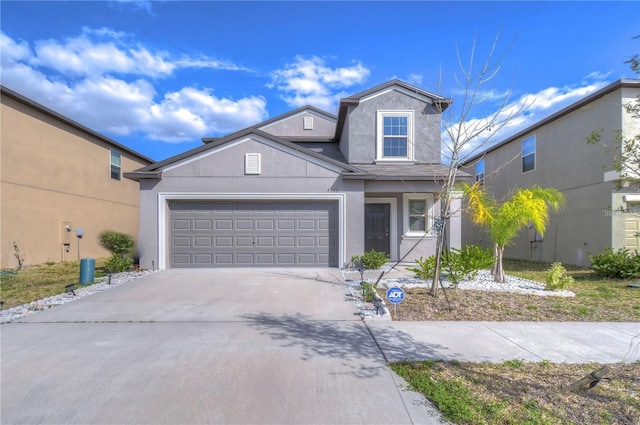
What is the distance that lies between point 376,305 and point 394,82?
9.38 metres

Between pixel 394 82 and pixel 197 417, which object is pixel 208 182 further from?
pixel 197 417

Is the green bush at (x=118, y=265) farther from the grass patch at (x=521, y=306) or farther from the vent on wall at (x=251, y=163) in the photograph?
the grass patch at (x=521, y=306)

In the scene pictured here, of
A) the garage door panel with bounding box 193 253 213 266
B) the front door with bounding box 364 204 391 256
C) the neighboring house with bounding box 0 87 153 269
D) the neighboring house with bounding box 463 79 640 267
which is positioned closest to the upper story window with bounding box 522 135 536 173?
the neighboring house with bounding box 463 79 640 267

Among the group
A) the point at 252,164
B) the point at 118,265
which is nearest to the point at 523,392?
the point at 252,164

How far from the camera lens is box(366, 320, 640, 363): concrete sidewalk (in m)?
4.29

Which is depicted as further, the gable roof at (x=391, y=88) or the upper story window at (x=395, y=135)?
the upper story window at (x=395, y=135)

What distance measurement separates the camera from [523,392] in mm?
3369

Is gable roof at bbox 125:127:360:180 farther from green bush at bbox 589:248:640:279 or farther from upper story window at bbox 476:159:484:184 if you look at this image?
upper story window at bbox 476:159:484:184

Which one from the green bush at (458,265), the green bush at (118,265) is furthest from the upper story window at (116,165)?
the green bush at (458,265)

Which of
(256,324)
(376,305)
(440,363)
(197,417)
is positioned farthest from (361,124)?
(197,417)

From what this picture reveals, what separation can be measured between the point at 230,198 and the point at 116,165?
10.7 meters

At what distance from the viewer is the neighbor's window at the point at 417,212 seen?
1238 cm

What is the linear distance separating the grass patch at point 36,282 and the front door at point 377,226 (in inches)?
359

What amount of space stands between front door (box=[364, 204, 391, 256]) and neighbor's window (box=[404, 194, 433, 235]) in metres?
0.72
